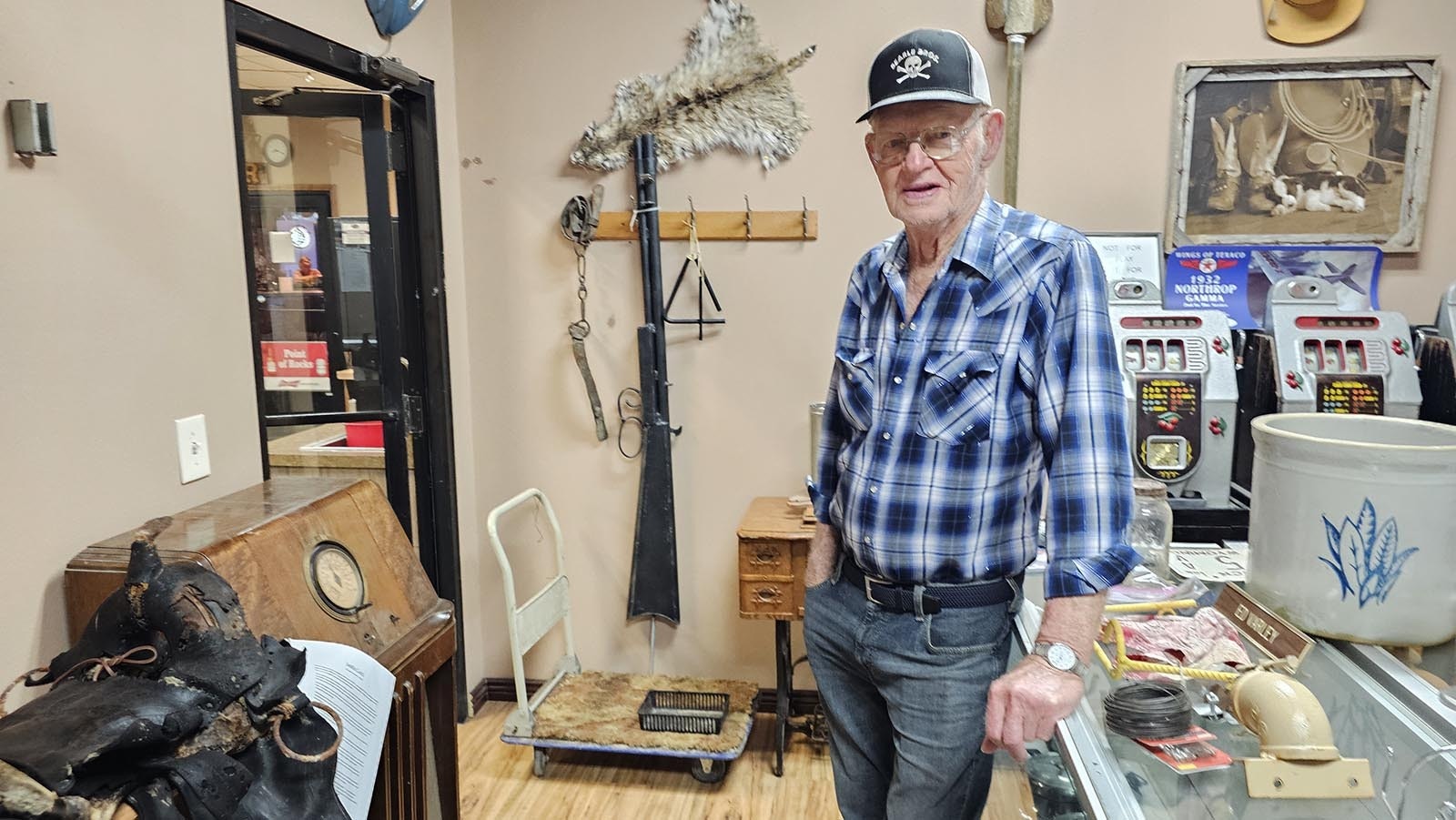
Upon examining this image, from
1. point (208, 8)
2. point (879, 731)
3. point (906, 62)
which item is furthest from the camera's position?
point (208, 8)

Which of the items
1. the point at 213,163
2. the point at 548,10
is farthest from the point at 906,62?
the point at 548,10

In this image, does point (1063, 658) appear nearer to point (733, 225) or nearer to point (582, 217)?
point (733, 225)

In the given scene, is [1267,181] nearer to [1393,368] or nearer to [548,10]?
[1393,368]

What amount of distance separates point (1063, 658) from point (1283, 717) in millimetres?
244

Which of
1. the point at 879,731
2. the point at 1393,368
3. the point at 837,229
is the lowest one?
the point at 879,731

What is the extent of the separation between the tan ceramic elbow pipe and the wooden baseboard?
1962mm

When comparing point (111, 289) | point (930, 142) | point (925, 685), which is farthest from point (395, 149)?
point (925, 685)

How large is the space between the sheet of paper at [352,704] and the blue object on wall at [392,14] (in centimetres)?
182

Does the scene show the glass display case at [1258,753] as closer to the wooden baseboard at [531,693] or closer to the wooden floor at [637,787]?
the wooden floor at [637,787]

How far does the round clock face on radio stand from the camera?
4.96 ft

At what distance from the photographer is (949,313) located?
1.27 metres

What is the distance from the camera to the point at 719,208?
9.51 feet

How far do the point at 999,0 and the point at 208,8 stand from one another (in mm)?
2047

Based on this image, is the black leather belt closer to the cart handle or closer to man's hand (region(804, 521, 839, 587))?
man's hand (region(804, 521, 839, 587))
